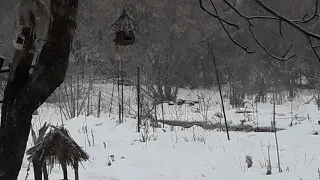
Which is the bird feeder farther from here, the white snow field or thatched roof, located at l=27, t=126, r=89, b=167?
the white snow field

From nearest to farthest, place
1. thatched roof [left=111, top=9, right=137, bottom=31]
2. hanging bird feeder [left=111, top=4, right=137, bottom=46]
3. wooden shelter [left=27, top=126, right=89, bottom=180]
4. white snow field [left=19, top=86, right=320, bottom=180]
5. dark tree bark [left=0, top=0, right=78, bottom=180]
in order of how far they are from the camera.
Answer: dark tree bark [left=0, top=0, right=78, bottom=180], wooden shelter [left=27, top=126, right=89, bottom=180], hanging bird feeder [left=111, top=4, right=137, bottom=46], thatched roof [left=111, top=9, right=137, bottom=31], white snow field [left=19, top=86, right=320, bottom=180]

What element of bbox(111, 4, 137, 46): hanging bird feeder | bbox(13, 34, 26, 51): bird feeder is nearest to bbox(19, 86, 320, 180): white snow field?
bbox(111, 4, 137, 46): hanging bird feeder

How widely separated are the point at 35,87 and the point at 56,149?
126 centimetres

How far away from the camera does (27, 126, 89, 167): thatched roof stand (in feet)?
9.78

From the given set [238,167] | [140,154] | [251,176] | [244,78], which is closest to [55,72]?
[251,176]

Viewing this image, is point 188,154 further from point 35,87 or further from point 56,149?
point 35,87

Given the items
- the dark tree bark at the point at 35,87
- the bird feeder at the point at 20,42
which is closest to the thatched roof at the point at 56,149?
the dark tree bark at the point at 35,87

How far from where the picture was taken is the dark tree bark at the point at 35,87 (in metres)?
1.88

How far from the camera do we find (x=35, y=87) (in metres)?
1.88

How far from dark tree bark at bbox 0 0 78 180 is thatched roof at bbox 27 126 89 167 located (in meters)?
1.08

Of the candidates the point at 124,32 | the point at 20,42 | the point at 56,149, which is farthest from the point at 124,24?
the point at 20,42

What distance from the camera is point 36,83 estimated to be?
188cm

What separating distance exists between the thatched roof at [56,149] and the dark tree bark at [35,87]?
3.54 ft

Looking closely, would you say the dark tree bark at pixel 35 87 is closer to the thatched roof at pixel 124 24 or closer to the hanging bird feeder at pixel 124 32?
the hanging bird feeder at pixel 124 32
